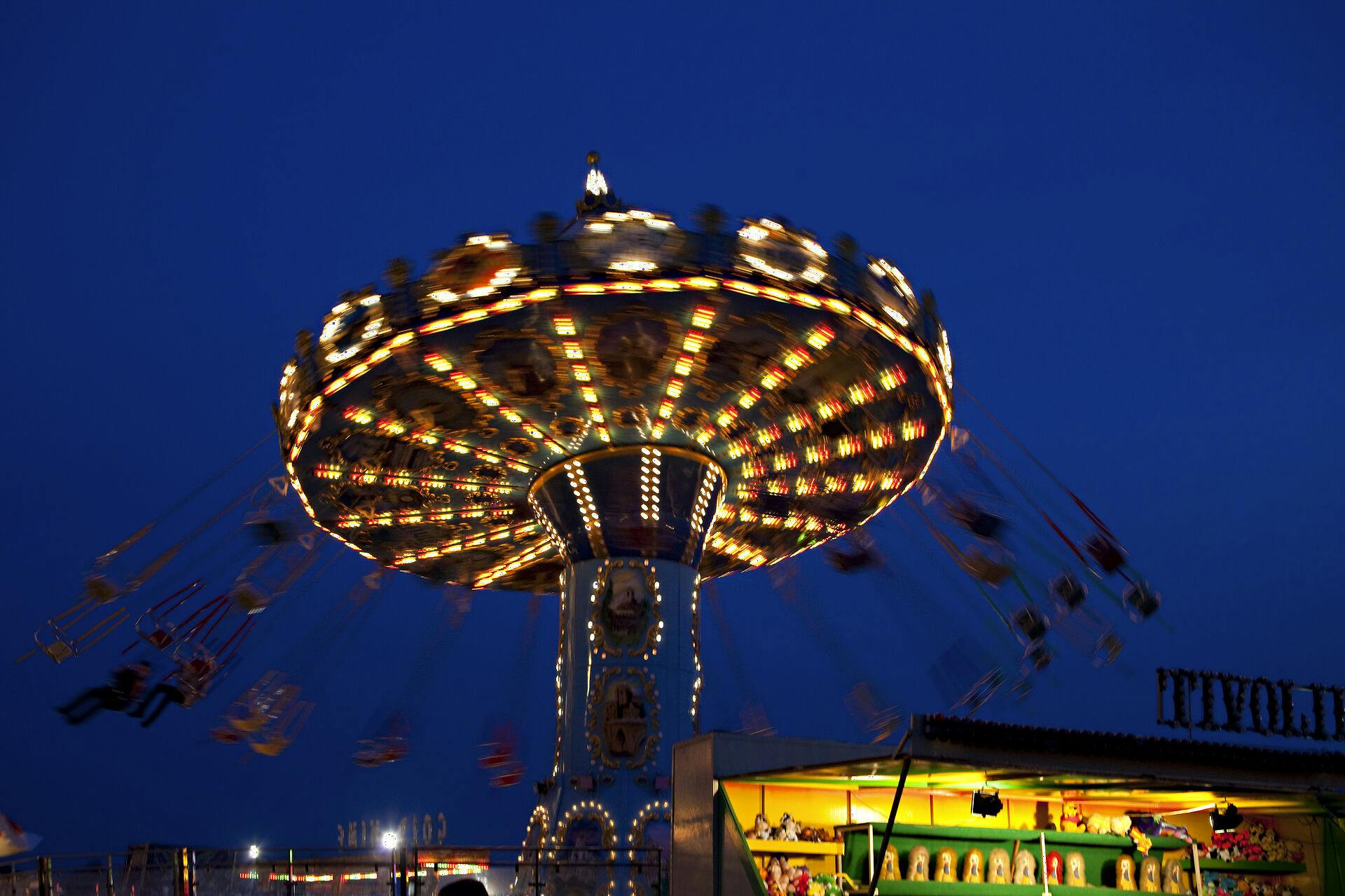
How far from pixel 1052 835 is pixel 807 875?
2.81m

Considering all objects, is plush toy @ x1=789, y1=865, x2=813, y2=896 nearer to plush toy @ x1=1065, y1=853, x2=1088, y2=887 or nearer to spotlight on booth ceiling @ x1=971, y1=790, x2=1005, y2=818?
spotlight on booth ceiling @ x1=971, y1=790, x2=1005, y2=818

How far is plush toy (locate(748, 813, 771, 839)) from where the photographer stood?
12227 mm

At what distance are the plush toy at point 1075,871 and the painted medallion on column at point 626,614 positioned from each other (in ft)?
32.6

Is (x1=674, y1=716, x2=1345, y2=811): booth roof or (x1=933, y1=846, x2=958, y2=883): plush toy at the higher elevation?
(x1=674, y1=716, x2=1345, y2=811): booth roof

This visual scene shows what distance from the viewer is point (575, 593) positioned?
23156 millimetres

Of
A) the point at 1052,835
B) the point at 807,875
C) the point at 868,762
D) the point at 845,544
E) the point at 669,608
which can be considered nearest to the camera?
the point at 868,762

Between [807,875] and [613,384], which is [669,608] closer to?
[613,384]

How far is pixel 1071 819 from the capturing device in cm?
1408

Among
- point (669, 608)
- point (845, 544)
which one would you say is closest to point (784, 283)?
point (669, 608)

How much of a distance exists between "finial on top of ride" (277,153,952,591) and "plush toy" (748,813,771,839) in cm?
873

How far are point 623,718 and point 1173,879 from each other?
10050mm

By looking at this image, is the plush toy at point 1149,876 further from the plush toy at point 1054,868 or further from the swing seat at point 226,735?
the swing seat at point 226,735

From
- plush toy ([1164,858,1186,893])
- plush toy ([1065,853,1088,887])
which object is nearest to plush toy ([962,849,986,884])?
plush toy ([1065,853,1088,887])

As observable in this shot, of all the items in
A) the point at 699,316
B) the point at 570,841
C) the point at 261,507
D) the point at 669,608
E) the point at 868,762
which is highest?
the point at 699,316
